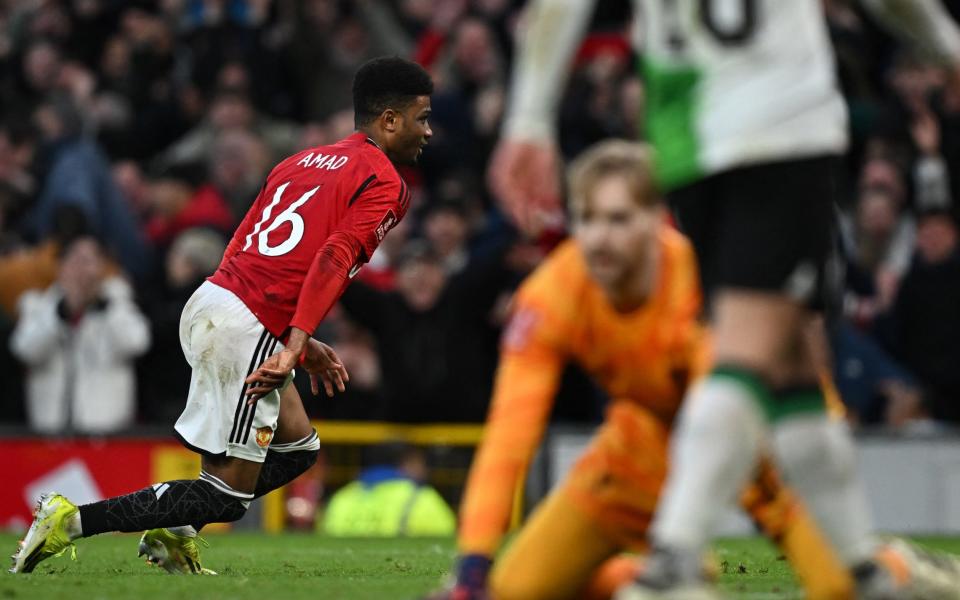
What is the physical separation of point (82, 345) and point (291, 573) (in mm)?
5590

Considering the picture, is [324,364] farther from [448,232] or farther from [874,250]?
[874,250]

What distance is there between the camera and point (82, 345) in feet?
40.9

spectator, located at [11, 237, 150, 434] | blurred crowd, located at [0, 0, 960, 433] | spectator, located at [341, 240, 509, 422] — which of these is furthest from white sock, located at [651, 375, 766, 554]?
spectator, located at [11, 237, 150, 434]

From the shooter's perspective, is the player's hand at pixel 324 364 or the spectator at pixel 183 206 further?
the spectator at pixel 183 206

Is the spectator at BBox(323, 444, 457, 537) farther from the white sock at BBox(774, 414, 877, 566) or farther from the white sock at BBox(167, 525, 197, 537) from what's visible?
the white sock at BBox(774, 414, 877, 566)

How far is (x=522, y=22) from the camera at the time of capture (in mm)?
15344

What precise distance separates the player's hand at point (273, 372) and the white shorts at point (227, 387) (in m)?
0.26

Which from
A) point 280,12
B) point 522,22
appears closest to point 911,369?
point 522,22

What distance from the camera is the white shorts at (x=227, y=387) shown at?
6.92 meters

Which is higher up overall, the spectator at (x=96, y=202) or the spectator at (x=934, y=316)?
the spectator at (x=96, y=202)

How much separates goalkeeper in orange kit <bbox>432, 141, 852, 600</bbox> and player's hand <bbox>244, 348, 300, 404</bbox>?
5.31 feet

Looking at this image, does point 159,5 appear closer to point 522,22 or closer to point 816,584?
point 522,22

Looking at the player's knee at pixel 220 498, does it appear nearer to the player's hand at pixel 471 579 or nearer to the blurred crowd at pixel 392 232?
the player's hand at pixel 471 579

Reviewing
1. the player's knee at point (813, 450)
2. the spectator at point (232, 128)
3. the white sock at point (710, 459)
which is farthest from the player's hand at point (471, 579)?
the spectator at point (232, 128)
